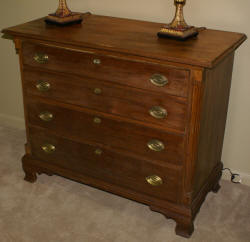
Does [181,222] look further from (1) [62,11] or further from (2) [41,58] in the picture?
(1) [62,11]

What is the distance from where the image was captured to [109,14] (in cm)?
295

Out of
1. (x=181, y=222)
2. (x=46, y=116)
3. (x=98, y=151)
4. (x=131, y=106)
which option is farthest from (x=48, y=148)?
(x=181, y=222)

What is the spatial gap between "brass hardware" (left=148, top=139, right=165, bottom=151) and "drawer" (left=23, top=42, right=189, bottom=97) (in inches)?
12.4

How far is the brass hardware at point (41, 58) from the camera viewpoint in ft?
8.27

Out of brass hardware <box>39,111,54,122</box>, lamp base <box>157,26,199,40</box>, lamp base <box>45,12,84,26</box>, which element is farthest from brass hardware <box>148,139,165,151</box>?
lamp base <box>45,12,84,26</box>

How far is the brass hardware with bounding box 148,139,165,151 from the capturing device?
2357 mm

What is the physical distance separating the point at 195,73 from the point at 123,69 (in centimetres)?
42

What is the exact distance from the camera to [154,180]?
248cm

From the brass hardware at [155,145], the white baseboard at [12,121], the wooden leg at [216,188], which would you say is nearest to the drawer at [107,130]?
the brass hardware at [155,145]

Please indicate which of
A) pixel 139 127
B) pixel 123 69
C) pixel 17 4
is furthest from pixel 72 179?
pixel 17 4

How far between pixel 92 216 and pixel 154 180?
0.50 meters

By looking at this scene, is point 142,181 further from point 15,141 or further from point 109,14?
point 15,141

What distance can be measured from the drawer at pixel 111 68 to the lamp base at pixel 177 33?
0.27m

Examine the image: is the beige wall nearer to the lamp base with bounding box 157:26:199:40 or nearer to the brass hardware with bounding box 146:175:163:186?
the lamp base with bounding box 157:26:199:40
